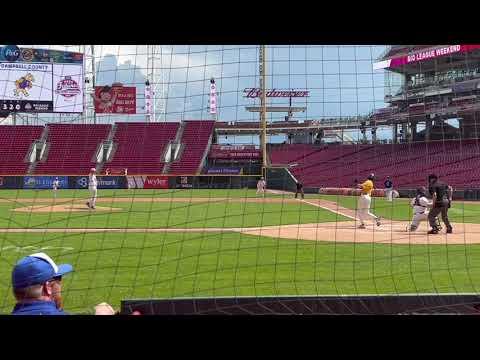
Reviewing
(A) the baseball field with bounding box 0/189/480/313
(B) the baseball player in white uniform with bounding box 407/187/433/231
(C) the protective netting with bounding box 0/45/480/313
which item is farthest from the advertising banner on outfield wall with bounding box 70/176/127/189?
(B) the baseball player in white uniform with bounding box 407/187/433/231

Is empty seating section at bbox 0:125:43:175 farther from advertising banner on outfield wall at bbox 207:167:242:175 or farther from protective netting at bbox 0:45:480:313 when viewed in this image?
advertising banner on outfield wall at bbox 207:167:242:175

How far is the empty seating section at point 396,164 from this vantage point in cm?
3206

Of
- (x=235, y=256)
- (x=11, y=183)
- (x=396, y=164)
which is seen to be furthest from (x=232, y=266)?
(x=11, y=183)

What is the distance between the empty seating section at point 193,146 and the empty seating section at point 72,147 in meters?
6.04

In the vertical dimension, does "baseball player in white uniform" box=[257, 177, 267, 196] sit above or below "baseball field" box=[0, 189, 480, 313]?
above

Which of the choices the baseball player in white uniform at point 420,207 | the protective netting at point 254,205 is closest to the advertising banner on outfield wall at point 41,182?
the protective netting at point 254,205

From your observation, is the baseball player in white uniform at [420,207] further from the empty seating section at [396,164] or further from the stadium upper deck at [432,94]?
the stadium upper deck at [432,94]

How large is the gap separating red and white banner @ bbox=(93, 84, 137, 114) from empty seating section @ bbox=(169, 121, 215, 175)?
4.87 meters

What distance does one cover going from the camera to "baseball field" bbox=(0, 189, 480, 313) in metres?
7.51
